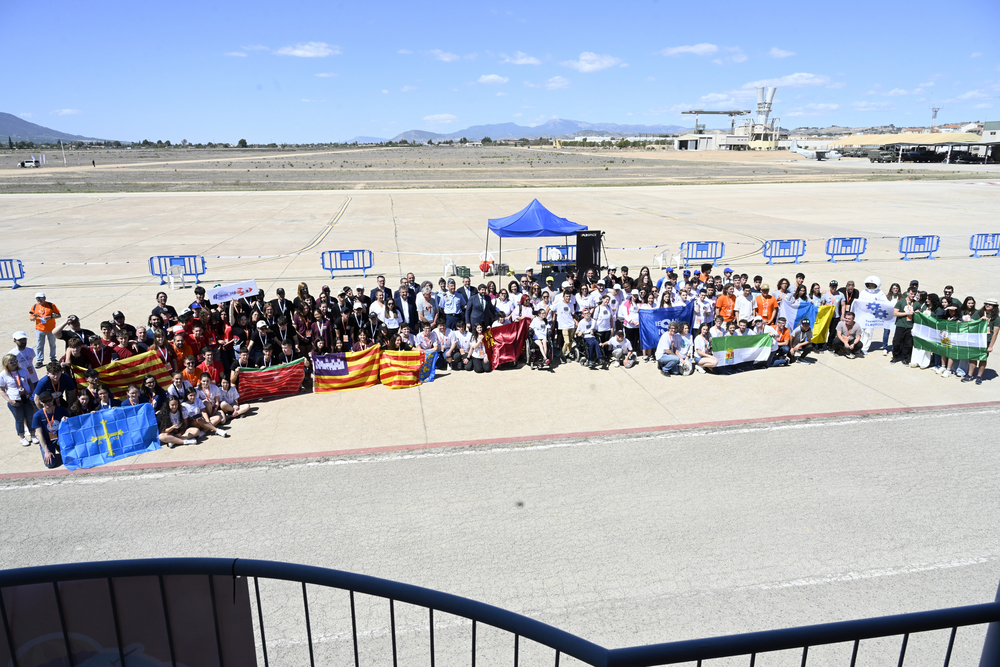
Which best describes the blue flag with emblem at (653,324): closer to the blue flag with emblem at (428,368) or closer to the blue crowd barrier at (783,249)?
the blue flag with emblem at (428,368)

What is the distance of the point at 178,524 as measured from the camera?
6.92 meters

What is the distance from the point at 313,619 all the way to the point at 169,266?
19571mm

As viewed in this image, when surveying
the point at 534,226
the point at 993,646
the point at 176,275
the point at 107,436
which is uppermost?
the point at 534,226

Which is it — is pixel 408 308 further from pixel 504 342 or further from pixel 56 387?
pixel 56 387

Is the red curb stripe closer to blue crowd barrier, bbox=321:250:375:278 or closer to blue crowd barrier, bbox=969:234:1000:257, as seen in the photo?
blue crowd barrier, bbox=321:250:375:278

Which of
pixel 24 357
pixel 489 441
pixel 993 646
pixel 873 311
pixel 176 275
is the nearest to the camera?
pixel 993 646

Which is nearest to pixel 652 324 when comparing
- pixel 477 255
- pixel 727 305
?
pixel 727 305

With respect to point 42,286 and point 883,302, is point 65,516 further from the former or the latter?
point 42,286

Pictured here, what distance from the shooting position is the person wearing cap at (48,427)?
8352 millimetres

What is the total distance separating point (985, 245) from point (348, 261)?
25.0 metres

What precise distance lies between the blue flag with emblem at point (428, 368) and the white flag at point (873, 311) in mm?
8811

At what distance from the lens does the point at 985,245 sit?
24797 millimetres

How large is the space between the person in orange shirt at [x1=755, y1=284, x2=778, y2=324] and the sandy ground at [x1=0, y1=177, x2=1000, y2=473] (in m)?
1.32

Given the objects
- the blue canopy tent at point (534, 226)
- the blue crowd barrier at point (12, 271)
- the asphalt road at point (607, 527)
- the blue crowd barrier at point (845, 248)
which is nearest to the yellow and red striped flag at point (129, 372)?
the asphalt road at point (607, 527)
